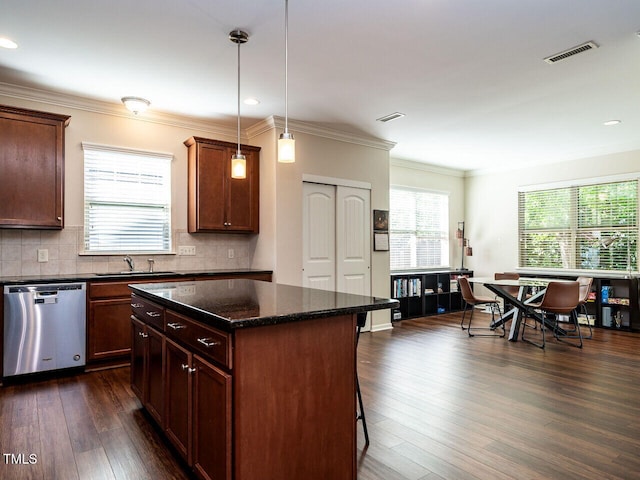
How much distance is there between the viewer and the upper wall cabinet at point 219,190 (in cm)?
482

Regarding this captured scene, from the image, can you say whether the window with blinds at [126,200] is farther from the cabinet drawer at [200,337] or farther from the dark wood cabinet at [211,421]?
the dark wood cabinet at [211,421]

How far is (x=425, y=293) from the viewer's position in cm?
719

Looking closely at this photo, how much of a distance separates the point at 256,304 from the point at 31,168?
10.4 ft

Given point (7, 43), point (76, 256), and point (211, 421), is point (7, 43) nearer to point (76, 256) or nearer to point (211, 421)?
point (76, 256)

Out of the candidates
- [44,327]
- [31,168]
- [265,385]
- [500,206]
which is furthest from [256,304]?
[500,206]

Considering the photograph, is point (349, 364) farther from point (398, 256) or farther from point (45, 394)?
point (398, 256)

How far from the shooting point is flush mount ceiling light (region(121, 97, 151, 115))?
4285 millimetres

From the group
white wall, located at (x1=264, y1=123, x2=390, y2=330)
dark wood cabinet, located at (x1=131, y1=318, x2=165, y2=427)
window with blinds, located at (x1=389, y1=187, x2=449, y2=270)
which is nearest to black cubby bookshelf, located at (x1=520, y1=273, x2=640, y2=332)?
window with blinds, located at (x1=389, y1=187, x2=449, y2=270)

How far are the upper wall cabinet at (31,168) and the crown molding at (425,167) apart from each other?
506 centimetres

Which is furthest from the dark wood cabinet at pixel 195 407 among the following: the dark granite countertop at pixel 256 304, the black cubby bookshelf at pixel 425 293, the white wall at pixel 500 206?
the white wall at pixel 500 206

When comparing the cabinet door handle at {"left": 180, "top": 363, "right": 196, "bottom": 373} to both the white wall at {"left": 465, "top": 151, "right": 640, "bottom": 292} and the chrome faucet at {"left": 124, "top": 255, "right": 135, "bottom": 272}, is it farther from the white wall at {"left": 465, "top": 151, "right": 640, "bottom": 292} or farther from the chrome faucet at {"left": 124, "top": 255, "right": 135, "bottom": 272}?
the white wall at {"left": 465, "top": 151, "right": 640, "bottom": 292}

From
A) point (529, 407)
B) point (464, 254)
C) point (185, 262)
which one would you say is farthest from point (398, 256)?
point (529, 407)

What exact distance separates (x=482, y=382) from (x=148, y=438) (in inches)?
106

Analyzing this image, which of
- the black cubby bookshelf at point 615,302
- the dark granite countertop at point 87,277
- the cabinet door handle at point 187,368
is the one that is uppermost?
the dark granite countertop at point 87,277
